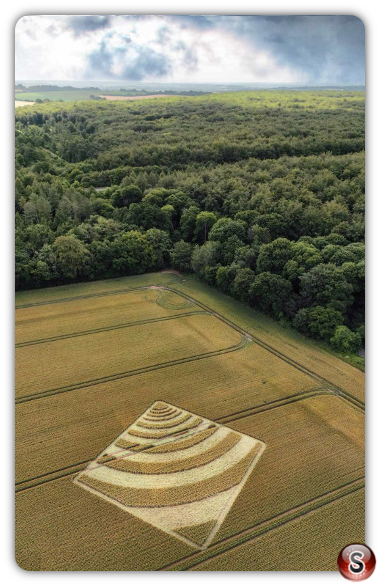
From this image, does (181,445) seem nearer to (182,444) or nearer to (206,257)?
(182,444)

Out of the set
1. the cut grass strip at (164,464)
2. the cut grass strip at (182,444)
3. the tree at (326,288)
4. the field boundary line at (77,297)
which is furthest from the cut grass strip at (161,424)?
the field boundary line at (77,297)

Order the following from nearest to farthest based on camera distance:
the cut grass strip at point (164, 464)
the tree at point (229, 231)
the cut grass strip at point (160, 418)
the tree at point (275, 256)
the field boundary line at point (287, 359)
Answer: the cut grass strip at point (164, 464) < the cut grass strip at point (160, 418) < the field boundary line at point (287, 359) < the tree at point (275, 256) < the tree at point (229, 231)

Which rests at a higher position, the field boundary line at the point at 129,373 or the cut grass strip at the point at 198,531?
the field boundary line at the point at 129,373

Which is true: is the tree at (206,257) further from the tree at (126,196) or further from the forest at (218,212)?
the tree at (126,196)

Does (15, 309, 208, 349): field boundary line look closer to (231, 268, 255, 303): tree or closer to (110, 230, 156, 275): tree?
(231, 268, 255, 303): tree

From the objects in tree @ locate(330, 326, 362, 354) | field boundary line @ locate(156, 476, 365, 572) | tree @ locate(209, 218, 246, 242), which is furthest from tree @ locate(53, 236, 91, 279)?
field boundary line @ locate(156, 476, 365, 572)
